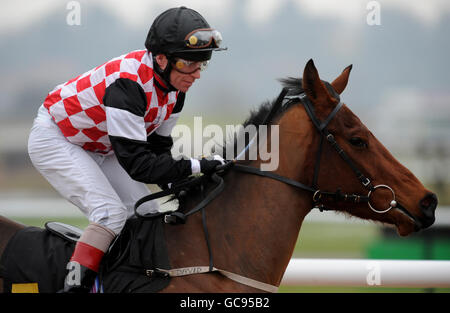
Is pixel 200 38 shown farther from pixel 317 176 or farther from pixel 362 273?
pixel 362 273

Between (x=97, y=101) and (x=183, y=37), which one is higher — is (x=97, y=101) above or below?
below

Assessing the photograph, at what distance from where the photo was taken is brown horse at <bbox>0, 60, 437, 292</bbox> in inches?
89.2

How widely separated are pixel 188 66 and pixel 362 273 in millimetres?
1976

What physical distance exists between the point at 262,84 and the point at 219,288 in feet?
24.9

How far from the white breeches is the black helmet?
62 centimetres

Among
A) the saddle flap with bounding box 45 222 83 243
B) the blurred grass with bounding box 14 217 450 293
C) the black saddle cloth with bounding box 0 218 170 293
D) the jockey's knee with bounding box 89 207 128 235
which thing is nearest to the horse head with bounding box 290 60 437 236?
the black saddle cloth with bounding box 0 218 170 293

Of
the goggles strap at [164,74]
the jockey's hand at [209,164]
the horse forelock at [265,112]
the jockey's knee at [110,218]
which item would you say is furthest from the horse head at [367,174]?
the jockey's knee at [110,218]

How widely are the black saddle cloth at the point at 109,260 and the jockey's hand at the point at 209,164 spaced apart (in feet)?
1.03

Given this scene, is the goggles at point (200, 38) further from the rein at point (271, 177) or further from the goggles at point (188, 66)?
the rein at point (271, 177)

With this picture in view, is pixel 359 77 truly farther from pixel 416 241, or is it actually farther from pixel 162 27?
pixel 162 27

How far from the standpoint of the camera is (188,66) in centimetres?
237

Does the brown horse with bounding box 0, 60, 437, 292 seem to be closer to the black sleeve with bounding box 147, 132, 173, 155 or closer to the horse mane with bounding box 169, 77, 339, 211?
the horse mane with bounding box 169, 77, 339, 211

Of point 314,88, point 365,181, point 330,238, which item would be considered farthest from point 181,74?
point 330,238

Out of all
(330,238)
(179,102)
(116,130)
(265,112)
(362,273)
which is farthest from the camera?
(330,238)
